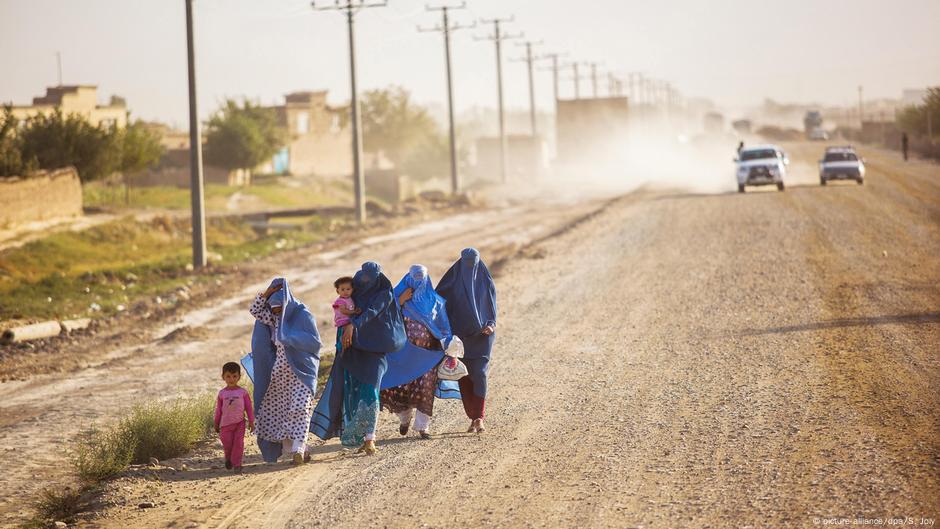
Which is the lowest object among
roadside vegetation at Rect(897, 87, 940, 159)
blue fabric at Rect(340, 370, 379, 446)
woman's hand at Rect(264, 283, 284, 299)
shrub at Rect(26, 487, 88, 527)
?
shrub at Rect(26, 487, 88, 527)

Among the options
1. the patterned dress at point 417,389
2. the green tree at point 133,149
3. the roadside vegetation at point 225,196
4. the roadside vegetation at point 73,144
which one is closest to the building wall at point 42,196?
the roadside vegetation at point 73,144

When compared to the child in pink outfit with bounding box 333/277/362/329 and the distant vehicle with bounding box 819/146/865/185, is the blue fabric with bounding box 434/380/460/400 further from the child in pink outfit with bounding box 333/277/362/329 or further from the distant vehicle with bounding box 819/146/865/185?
the distant vehicle with bounding box 819/146/865/185

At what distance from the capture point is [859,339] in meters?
15.2

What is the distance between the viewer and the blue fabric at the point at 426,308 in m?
10.3

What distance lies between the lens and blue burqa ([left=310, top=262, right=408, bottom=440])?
994cm

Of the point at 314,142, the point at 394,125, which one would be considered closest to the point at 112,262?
the point at 314,142

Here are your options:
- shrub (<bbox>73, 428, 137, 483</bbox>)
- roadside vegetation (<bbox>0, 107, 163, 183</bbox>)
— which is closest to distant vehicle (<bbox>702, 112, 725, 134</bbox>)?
roadside vegetation (<bbox>0, 107, 163, 183</bbox>)

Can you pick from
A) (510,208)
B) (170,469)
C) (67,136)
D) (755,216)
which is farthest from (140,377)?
(510,208)

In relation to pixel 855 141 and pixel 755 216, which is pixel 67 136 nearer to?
pixel 755 216

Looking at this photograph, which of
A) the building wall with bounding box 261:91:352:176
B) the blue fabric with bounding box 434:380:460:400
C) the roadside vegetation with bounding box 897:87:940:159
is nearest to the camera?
the blue fabric with bounding box 434:380:460:400

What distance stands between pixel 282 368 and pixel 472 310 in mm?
1872

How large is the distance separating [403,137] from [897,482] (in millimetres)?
114456

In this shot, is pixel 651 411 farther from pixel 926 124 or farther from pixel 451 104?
pixel 926 124

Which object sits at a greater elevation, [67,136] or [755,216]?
[67,136]
